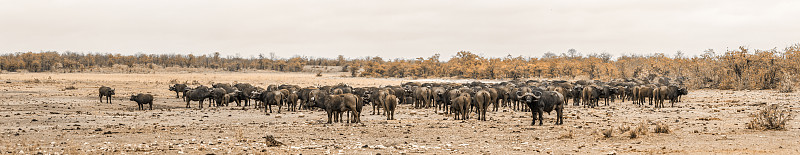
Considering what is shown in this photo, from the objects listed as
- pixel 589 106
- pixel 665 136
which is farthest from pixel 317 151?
pixel 589 106

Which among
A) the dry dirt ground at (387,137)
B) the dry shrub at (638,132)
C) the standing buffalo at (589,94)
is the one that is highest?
the standing buffalo at (589,94)

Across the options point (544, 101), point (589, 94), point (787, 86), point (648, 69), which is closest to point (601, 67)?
point (648, 69)

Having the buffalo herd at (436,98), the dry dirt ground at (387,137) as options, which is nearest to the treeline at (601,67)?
the buffalo herd at (436,98)

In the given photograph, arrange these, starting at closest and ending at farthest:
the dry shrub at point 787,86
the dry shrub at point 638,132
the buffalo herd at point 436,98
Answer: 1. the dry shrub at point 638,132
2. the buffalo herd at point 436,98
3. the dry shrub at point 787,86

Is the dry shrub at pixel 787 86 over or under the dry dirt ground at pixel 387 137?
over

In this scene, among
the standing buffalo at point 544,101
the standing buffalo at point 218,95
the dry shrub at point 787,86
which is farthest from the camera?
the dry shrub at point 787,86

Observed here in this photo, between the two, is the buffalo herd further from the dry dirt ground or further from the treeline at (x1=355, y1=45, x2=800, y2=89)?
the treeline at (x1=355, y1=45, x2=800, y2=89)

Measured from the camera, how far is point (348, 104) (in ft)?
60.0

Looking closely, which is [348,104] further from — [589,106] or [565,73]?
[565,73]

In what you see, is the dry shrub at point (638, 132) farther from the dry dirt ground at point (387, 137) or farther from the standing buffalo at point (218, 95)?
the standing buffalo at point (218, 95)

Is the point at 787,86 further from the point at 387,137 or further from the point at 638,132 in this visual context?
the point at 387,137

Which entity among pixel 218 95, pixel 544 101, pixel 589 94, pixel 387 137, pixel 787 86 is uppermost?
pixel 787 86

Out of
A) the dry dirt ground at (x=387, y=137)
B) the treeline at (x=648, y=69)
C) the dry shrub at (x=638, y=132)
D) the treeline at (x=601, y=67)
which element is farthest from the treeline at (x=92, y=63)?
the dry shrub at (x=638, y=132)

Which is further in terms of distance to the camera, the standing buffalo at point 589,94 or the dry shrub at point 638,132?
the standing buffalo at point 589,94
